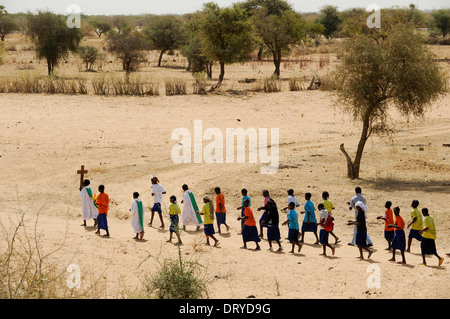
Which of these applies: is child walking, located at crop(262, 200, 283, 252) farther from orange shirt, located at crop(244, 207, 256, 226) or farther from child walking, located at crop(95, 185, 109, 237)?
child walking, located at crop(95, 185, 109, 237)

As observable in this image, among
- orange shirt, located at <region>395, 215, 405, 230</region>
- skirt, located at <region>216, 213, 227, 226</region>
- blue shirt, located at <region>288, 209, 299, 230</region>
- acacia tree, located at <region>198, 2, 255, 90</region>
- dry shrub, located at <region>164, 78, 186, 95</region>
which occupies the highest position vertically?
acacia tree, located at <region>198, 2, 255, 90</region>

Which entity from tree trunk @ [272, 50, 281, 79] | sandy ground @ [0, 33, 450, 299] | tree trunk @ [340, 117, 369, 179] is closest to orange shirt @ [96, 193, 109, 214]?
sandy ground @ [0, 33, 450, 299]

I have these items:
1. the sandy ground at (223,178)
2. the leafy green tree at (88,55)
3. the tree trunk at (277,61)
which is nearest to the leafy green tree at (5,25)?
the leafy green tree at (88,55)

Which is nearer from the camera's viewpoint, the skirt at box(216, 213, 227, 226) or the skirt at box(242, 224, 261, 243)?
the skirt at box(242, 224, 261, 243)

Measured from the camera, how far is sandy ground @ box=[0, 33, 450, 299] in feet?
37.0

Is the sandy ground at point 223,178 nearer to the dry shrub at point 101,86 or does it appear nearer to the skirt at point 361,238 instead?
the skirt at point 361,238

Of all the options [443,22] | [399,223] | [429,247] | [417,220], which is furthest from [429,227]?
[443,22]

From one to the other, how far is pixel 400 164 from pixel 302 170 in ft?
12.3

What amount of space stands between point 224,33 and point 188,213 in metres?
24.2

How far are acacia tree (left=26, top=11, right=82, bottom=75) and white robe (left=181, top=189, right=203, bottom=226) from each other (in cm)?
2969

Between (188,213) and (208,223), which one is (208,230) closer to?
(208,223)

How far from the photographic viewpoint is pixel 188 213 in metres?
14.6

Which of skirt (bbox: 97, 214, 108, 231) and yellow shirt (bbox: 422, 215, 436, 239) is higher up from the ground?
yellow shirt (bbox: 422, 215, 436, 239)
